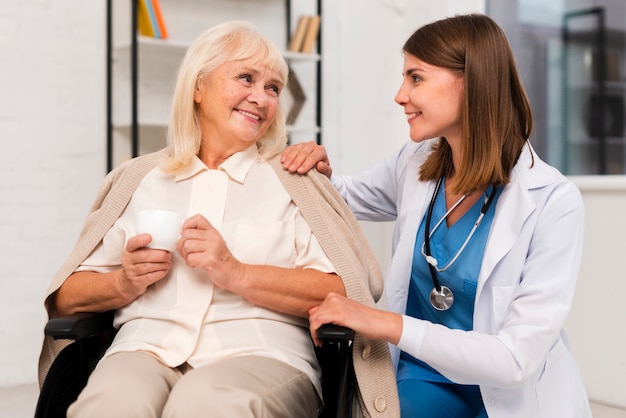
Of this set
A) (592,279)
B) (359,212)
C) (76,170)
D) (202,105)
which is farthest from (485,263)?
(76,170)

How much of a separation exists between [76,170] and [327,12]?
1.58 metres

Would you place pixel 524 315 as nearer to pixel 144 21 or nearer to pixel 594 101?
pixel 594 101

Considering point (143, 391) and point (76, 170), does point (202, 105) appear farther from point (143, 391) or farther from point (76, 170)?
point (76, 170)

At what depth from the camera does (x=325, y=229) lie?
75.8 inches

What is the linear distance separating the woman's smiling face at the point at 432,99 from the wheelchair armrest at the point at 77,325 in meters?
0.85

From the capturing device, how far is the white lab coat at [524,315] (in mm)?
1698

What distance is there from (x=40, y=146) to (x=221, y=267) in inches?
80.4

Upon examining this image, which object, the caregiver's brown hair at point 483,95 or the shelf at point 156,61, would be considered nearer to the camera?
the caregiver's brown hair at point 483,95

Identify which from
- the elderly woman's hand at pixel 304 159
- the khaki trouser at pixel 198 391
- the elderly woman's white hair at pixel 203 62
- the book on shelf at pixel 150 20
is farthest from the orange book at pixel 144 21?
the khaki trouser at pixel 198 391

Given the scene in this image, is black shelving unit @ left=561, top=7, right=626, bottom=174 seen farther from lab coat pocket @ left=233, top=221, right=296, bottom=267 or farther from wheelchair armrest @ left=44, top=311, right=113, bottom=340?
wheelchair armrest @ left=44, top=311, right=113, bottom=340

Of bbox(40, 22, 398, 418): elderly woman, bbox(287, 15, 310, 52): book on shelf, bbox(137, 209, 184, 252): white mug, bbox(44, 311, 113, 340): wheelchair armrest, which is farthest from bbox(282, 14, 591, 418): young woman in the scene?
bbox(287, 15, 310, 52): book on shelf

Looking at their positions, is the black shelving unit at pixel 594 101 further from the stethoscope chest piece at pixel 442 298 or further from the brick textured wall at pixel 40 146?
the brick textured wall at pixel 40 146

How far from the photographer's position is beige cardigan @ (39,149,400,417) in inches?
71.3

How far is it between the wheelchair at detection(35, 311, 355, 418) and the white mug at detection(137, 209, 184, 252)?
29 centimetres
